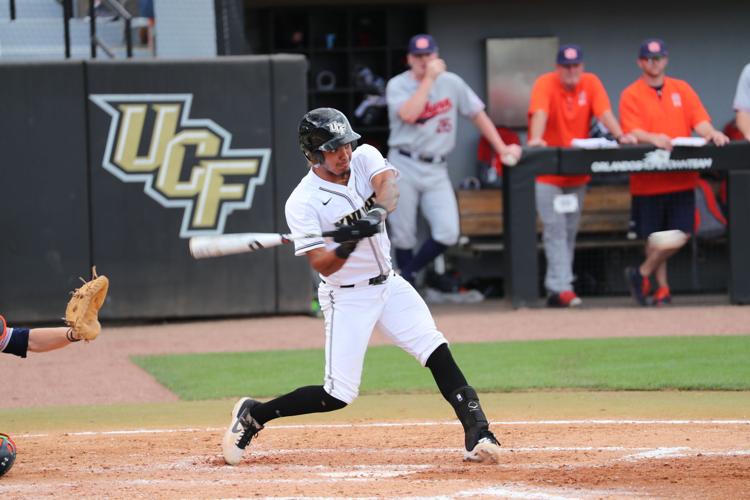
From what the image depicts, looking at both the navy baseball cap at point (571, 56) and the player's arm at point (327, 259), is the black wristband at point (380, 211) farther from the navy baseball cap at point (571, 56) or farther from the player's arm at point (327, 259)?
the navy baseball cap at point (571, 56)

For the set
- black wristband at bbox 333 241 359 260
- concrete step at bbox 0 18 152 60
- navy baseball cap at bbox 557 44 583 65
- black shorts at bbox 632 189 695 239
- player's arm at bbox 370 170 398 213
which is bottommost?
black shorts at bbox 632 189 695 239

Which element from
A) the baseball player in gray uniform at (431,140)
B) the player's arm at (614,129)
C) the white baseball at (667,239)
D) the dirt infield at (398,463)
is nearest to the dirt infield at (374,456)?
the dirt infield at (398,463)

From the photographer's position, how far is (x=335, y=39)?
47.3 ft

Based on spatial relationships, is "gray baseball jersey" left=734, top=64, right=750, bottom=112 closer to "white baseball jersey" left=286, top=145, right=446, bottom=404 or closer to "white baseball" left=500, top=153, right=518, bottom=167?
"white baseball" left=500, top=153, right=518, bottom=167

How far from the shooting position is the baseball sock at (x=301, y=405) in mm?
5789

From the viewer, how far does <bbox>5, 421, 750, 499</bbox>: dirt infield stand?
198 inches

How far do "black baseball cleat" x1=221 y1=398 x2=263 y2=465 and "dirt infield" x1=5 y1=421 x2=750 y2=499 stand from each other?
0.06 m

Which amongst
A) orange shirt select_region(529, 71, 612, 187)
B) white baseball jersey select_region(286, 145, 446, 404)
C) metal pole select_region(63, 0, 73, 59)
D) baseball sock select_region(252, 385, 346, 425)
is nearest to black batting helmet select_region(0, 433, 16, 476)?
baseball sock select_region(252, 385, 346, 425)

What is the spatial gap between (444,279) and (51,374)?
16.9 ft

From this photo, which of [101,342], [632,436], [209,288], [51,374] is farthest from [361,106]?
[632,436]

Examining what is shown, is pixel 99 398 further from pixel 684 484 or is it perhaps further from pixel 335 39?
pixel 335 39

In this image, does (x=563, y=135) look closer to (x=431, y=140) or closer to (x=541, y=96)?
(x=541, y=96)

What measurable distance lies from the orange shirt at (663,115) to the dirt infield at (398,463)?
488 cm

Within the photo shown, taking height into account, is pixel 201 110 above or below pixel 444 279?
above
